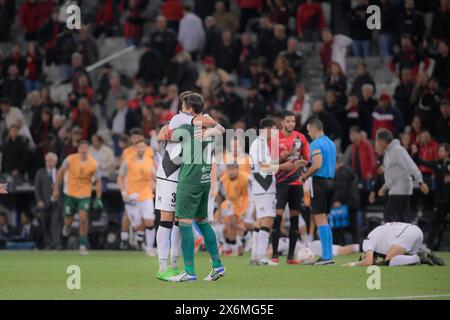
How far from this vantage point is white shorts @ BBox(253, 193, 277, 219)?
66.8ft

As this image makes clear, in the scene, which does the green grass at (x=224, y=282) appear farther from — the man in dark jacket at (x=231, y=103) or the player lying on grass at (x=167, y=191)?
the man in dark jacket at (x=231, y=103)

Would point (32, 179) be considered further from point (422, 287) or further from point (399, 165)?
point (422, 287)

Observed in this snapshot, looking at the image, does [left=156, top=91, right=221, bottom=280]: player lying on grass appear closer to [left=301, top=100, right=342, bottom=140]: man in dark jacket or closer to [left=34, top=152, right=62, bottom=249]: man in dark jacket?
[left=301, top=100, right=342, bottom=140]: man in dark jacket

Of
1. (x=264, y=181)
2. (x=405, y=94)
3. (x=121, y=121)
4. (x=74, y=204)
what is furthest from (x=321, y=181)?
(x=121, y=121)

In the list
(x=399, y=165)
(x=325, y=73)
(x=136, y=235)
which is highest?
(x=325, y=73)

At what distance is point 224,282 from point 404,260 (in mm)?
4198

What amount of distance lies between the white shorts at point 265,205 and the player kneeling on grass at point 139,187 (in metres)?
5.34

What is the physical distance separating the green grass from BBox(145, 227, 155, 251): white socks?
129 inches

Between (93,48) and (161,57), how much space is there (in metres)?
3.15

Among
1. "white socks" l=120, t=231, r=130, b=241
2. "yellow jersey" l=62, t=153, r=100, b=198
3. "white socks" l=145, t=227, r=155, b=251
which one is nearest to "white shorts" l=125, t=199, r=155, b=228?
"white socks" l=145, t=227, r=155, b=251

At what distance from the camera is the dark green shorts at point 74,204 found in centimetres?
2598

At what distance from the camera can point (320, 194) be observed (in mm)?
20312
